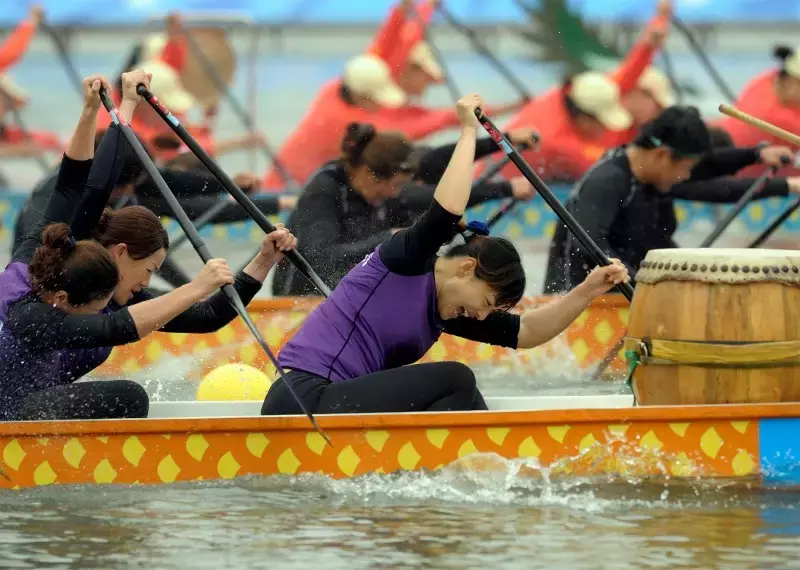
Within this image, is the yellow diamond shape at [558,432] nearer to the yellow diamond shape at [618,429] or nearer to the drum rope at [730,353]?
the yellow diamond shape at [618,429]

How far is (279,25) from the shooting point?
1577cm

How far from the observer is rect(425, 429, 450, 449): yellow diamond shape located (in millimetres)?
6133

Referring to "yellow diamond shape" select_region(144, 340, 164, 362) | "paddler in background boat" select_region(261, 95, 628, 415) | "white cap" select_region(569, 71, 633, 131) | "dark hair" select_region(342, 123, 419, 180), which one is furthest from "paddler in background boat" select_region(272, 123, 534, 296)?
"white cap" select_region(569, 71, 633, 131)

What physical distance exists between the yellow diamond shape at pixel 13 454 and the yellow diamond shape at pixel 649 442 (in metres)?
1.99

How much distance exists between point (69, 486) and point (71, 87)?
11.7 metres

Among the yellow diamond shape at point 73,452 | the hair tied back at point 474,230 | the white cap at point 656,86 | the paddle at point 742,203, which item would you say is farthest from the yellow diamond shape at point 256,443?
the white cap at point 656,86

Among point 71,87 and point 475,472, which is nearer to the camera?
point 475,472

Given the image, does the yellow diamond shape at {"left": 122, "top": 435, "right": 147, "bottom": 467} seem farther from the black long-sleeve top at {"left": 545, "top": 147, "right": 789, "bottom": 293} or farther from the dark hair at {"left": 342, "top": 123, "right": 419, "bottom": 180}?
the black long-sleeve top at {"left": 545, "top": 147, "right": 789, "bottom": 293}

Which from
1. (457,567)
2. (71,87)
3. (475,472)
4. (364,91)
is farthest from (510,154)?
(71,87)

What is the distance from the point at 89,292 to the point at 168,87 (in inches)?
369

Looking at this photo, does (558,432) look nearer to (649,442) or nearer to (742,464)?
(649,442)

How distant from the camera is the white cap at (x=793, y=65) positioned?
49.2ft

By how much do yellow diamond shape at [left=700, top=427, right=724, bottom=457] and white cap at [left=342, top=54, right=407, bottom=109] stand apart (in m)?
8.59

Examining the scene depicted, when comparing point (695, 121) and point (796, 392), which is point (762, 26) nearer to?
point (695, 121)
